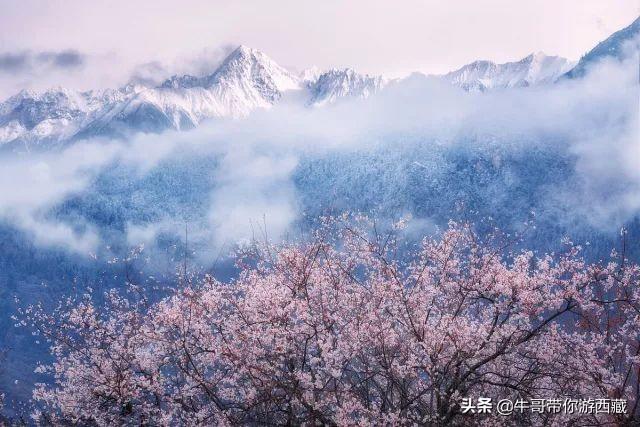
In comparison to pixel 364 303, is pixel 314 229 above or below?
above

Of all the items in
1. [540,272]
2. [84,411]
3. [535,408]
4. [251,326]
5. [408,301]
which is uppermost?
[540,272]

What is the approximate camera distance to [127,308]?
21.0m

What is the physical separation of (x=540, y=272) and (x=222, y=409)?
10.7m

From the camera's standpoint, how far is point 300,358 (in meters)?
15.8

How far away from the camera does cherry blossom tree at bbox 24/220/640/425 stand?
13.8 meters

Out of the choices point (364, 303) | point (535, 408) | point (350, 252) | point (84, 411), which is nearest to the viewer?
point (535, 408)

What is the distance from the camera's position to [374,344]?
1519 cm

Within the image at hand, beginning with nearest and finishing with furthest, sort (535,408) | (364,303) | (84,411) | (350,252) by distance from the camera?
(535,408) < (364,303) < (84,411) < (350,252)

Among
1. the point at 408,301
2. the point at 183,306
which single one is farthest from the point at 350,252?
the point at 183,306

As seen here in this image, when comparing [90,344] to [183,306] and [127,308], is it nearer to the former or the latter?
[127,308]

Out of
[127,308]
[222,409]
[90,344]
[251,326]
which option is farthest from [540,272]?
[90,344]

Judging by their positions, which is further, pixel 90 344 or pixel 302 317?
pixel 90 344

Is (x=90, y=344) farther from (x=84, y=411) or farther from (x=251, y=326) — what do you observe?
(x=251, y=326)

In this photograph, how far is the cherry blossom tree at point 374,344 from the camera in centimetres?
1380
